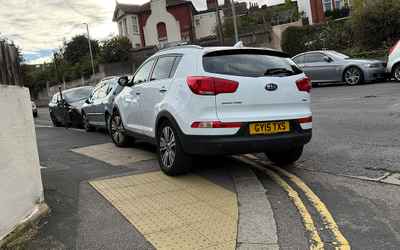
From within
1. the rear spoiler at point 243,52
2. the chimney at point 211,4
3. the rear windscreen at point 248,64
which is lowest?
the rear windscreen at point 248,64

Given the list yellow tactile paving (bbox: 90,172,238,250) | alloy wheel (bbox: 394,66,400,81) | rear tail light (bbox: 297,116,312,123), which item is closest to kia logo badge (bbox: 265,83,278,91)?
rear tail light (bbox: 297,116,312,123)

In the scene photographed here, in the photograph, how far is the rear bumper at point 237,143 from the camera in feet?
21.4

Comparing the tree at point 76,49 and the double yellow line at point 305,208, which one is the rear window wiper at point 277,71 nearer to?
the double yellow line at point 305,208

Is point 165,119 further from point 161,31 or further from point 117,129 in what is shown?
point 161,31

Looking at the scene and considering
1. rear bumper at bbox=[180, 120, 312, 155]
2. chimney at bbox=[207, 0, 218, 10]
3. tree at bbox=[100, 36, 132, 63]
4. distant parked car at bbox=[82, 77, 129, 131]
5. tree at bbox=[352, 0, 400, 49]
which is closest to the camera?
rear bumper at bbox=[180, 120, 312, 155]

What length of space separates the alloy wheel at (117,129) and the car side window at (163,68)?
7.21 ft

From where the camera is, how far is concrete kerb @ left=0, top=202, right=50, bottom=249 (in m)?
4.88

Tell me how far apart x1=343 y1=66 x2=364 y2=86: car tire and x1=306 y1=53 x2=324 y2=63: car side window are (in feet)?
4.35

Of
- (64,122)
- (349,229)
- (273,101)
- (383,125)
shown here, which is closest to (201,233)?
(349,229)

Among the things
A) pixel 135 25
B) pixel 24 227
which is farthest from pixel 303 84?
pixel 135 25

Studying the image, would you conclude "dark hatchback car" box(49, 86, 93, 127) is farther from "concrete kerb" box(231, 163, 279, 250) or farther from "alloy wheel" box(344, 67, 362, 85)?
"concrete kerb" box(231, 163, 279, 250)

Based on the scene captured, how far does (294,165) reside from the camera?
25.7 ft

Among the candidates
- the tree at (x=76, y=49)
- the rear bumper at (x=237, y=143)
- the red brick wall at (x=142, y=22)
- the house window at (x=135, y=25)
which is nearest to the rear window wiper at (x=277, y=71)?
the rear bumper at (x=237, y=143)

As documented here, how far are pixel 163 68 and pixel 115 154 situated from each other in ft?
8.28
